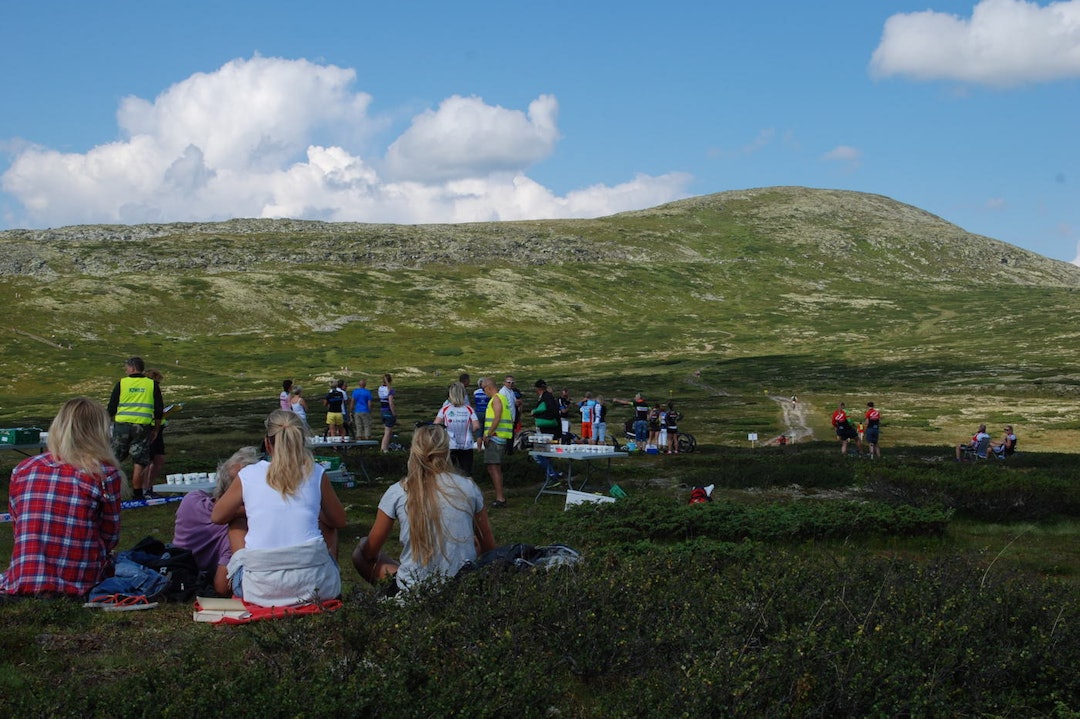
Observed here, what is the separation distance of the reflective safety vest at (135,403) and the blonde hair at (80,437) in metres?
7.18

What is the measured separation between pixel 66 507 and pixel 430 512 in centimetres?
319

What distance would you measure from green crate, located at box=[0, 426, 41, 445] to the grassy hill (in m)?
25.5

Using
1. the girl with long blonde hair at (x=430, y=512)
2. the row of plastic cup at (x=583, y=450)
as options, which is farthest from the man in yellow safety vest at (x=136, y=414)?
the girl with long blonde hair at (x=430, y=512)

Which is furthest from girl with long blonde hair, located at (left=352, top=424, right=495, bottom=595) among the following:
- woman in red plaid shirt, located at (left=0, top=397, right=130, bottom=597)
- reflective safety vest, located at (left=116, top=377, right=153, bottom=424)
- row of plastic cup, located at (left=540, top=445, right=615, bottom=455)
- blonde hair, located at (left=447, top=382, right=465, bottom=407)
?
row of plastic cup, located at (left=540, top=445, right=615, bottom=455)

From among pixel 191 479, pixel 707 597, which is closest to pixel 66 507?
pixel 707 597

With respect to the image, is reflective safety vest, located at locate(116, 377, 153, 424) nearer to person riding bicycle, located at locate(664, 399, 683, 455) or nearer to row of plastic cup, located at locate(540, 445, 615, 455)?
row of plastic cup, located at locate(540, 445, 615, 455)

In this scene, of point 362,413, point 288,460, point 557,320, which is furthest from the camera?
point 557,320

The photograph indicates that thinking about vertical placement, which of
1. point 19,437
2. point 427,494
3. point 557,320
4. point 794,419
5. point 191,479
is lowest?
point 794,419

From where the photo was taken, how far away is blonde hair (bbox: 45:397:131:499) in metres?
8.12

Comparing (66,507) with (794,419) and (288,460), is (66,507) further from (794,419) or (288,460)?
(794,419)

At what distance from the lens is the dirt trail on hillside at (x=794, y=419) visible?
38.5 metres

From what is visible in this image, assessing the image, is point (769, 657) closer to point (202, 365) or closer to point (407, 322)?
point (202, 365)

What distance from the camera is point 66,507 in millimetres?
7961

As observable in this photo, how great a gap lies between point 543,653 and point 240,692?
2.17 metres
